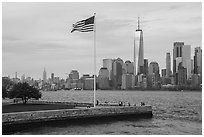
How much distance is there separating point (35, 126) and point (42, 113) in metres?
1.70

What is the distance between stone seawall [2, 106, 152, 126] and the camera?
3275cm

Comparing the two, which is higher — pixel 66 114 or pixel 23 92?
pixel 23 92

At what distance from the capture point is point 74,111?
126 feet

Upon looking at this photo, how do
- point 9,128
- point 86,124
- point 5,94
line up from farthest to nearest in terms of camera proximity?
point 5,94 → point 86,124 → point 9,128

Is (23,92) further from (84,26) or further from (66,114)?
(84,26)

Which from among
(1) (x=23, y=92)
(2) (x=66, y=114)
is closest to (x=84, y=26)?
(2) (x=66, y=114)

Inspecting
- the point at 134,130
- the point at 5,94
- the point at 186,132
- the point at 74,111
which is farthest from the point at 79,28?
the point at 5,94

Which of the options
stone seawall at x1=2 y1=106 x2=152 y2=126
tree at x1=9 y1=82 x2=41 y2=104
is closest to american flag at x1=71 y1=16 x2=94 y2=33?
stone seawall at x1=2 y1=106 x2=152 y2=126

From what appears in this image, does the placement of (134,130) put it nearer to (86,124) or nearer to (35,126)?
(86,124)

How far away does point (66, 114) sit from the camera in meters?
→ 37.5

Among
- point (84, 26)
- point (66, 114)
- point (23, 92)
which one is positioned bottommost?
point (66, 114)

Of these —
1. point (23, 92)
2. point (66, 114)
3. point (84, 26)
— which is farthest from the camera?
point (23, 92)

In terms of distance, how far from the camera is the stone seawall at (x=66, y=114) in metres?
32.8

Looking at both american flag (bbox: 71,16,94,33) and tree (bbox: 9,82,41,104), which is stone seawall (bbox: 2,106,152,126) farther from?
tree (bbox: 9,82,41,104)
